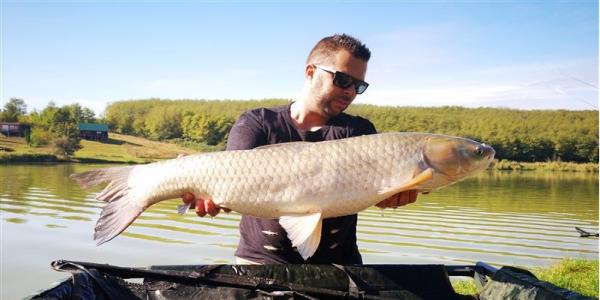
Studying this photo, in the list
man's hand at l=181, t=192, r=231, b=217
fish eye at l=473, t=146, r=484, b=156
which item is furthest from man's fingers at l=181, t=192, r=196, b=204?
fish eye at l=473, t=146, r=484, b=156

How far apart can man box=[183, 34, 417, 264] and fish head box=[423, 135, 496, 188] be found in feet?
1.95

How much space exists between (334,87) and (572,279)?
4.40m

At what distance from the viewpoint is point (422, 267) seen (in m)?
3.16

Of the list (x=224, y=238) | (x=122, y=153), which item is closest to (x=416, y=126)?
(x=122, y=153)

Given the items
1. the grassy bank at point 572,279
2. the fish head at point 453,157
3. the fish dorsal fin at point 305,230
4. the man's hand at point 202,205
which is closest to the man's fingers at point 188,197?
the man's hand at point 202,205

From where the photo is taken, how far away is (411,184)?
2404 millimetres

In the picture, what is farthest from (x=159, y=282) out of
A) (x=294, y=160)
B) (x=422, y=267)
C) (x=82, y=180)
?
(x=422, y=267)

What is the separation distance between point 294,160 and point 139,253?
380 inches

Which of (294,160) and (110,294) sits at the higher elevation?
(294,160)

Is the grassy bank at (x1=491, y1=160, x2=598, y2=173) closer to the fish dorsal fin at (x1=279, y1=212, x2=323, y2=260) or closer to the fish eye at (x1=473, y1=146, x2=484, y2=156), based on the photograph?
the fish eye at (x1=473, y1=146, x2=484, y2=156)

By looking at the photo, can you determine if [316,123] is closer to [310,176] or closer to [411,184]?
[310,176]

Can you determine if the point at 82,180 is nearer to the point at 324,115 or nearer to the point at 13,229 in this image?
the point at 324,115

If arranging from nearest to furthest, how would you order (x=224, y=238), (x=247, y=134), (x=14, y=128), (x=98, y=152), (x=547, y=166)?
(x=247, y=134)
(x=224, y=238)
(x=98, y=152)
(x=14, y=128)
(x=547, y=166)

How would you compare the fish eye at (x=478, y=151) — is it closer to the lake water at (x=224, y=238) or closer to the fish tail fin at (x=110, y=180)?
the fish tail fin at (x=110, y=180)
